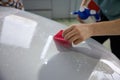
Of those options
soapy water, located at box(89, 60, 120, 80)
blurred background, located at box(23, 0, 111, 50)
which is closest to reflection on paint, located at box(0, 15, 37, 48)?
soapy water, located at box(89, 60, 120, 80)

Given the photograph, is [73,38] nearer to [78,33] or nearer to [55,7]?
[78,33]

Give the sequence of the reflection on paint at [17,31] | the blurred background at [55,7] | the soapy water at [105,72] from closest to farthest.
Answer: the soapy water at [105,72] < the reflection on paint at [17,31] < the blurred background at [55,7]

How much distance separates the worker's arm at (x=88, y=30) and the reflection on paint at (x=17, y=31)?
0.56 feet

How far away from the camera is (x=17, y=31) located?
2.66 feet

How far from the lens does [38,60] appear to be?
664mm

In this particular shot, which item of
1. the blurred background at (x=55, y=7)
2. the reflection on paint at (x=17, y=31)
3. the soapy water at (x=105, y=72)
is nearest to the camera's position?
the soapy water at (x=105, y=72)

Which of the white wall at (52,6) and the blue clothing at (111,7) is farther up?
the blue clothing at (111,7)

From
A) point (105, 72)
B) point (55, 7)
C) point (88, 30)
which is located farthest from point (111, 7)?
point (55, 7)

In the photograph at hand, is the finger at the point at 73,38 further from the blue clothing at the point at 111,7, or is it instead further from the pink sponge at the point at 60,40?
the blue clothing at the point at 111,7

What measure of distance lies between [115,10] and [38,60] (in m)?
0.38

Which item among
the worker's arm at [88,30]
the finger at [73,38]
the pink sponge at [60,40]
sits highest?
the worker's arm at [88,30]

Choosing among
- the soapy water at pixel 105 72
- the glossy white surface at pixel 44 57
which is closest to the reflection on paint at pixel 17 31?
the glossy white surface at pixel 44 57

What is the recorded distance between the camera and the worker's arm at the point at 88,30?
0.68 m

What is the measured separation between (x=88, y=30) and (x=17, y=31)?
30 centimetres
